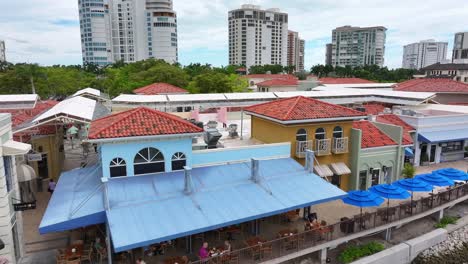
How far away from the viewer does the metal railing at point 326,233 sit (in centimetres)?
1370

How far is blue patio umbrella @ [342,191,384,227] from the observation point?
1636cm

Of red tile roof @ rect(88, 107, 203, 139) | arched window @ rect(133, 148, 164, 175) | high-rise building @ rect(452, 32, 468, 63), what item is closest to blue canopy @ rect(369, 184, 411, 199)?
red tile roof @ rect(88, 107, 203, 139)

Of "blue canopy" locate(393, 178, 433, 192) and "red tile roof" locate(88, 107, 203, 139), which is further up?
"red tile roof" locate(88, 107, 203, 139)

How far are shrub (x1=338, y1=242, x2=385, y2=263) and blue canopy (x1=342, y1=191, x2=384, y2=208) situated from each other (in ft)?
7.49

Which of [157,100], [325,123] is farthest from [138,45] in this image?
[325,123]

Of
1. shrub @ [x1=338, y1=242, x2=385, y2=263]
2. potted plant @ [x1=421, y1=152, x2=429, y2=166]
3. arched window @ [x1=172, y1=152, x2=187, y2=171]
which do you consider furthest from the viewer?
potted plant @ [x1=421, y1=152, x2=429, y2=166]

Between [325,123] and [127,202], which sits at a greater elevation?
[325,123]

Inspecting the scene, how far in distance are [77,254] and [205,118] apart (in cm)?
1844

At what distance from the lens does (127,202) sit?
1316 centimetres

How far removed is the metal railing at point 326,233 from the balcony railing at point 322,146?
4046 millimetres

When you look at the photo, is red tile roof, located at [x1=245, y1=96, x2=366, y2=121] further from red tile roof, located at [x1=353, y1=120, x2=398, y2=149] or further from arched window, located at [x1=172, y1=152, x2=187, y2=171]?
arched window, located at [x1=172, y1=152, x2=187, y2=171]

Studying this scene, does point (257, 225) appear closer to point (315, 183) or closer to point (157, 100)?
point (315, 183)

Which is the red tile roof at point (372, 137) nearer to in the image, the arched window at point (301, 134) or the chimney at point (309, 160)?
the arched window at point (301, 134)

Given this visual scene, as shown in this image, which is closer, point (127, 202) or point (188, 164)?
point (127, 202)
